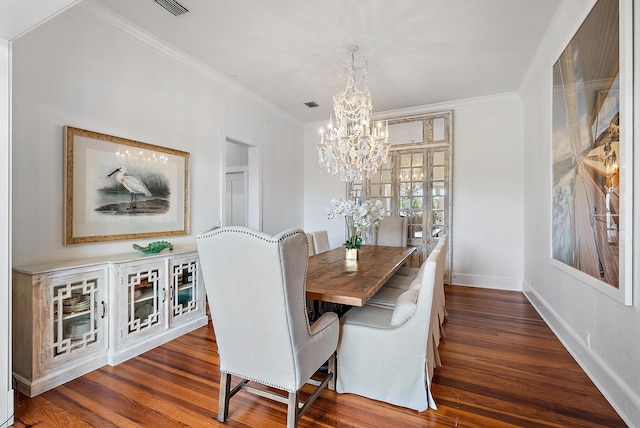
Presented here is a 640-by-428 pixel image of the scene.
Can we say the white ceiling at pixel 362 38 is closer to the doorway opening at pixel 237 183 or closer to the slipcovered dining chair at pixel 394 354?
the doorway opening at pixel 237 183

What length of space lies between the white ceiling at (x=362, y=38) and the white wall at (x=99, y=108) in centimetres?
25

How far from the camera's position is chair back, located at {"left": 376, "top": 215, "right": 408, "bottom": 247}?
4.45m

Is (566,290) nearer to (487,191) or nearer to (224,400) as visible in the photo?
(487,191)

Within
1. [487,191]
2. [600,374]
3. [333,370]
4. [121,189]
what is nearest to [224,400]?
[333,370]

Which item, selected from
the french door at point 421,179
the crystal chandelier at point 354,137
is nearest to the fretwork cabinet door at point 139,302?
the crystal chandelier at point 354,137

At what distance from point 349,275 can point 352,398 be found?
79 centimetres

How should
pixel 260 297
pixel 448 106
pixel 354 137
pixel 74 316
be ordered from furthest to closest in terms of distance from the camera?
pixel 448 106 < pixel 354 137 < pixel 74 316 < pixel 260 297

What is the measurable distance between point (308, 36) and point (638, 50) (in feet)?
8.05

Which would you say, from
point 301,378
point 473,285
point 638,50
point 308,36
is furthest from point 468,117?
point 301,378

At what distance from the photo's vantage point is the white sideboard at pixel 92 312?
6.45ft

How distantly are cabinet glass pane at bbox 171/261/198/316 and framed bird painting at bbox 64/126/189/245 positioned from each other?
1.60ft

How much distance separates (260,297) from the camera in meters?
1.46

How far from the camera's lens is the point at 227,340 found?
66.2 inches

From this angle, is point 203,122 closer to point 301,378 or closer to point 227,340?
point 227,340
